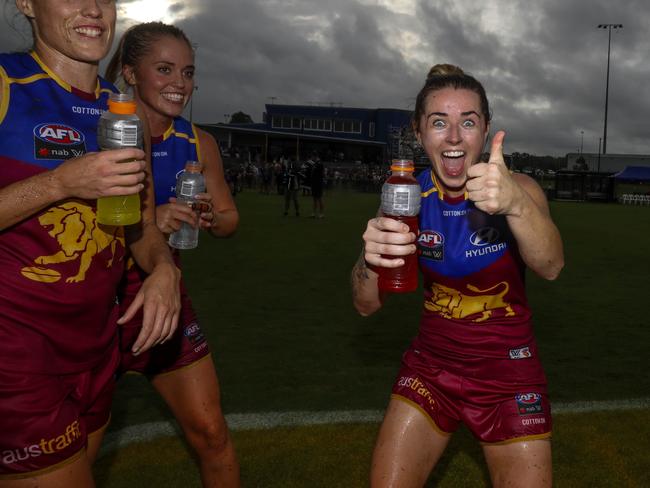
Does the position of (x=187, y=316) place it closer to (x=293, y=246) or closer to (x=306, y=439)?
(x=306, y=439)

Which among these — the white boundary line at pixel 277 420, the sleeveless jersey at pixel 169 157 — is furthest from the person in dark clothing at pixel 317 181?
the sleeveless jersey at pixel 169 157

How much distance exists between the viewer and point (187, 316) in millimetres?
3832

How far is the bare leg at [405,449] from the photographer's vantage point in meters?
3.13

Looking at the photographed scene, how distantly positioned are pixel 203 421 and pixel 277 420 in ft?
6.28

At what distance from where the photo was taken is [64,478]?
2545mm

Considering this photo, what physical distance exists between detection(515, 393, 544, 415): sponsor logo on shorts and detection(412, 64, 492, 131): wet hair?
4.52ft

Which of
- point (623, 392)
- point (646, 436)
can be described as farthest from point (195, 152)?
point (623, 392)

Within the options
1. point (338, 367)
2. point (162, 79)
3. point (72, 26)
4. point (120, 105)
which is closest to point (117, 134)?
point (120, 105)

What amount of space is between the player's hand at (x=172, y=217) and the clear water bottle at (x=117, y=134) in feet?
3.58

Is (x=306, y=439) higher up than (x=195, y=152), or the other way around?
(x=195, y=152)

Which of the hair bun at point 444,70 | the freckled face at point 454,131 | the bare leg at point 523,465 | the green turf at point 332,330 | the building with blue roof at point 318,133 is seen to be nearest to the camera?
the bare leg at point 523,465

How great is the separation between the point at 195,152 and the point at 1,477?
2.28 meters

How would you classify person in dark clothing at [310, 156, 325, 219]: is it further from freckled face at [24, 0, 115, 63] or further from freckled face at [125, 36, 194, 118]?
freckled face at [24, 0, 115, 63]

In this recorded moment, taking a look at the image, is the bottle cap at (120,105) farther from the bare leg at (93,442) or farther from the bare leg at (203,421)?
the bare leg at (203,421)
